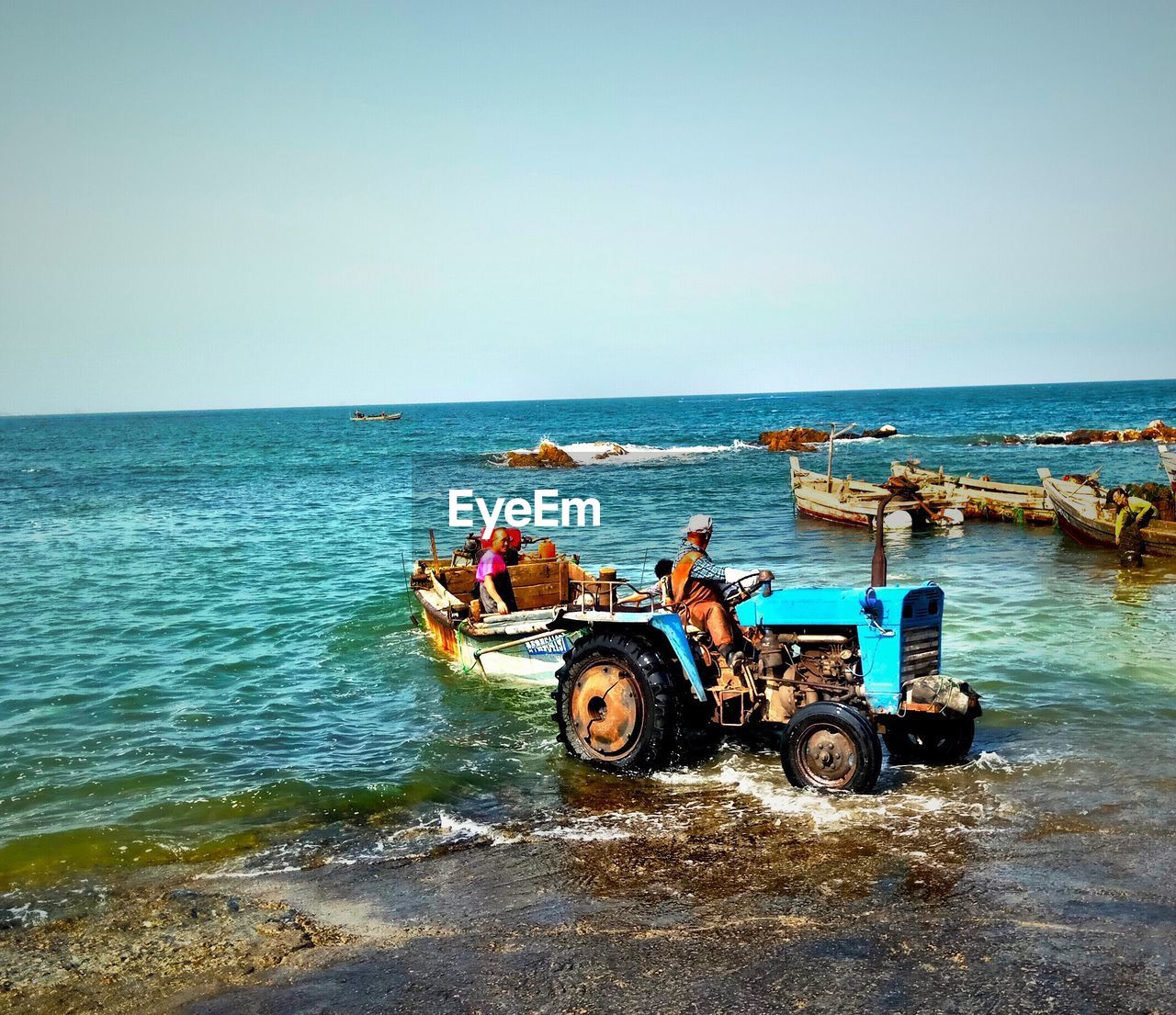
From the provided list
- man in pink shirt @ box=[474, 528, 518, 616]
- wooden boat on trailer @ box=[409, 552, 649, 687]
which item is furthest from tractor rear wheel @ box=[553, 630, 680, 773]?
man in pink shirt @ box=[474, 528, 518, 616]

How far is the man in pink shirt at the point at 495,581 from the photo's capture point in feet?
42.1

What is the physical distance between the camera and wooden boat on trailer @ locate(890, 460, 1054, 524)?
87.7ft

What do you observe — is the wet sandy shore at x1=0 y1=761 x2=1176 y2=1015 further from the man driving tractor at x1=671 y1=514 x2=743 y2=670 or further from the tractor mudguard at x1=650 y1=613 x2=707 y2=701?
the man driving tractor at x1=671 y1=514 x2=743 y2=670

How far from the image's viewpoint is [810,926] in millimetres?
5703

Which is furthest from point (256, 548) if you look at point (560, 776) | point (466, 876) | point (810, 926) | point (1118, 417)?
point (1118, 417)

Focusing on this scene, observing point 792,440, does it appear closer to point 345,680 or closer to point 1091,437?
point 1091,437

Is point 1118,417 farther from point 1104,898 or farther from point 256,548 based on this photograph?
point 1104,898

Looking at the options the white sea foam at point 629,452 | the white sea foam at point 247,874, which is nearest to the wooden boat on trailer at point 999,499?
the white sea foam at point 247,874

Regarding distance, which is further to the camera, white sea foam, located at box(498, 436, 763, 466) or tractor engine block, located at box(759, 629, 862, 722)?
white sea foam, located at box(498, 436, 763, 466)

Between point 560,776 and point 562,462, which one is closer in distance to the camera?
point 560,776

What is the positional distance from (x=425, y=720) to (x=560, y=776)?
2.75m

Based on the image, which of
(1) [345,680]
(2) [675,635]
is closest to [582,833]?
(2) [675,635]

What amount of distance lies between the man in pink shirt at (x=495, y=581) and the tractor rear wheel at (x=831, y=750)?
18.1ft

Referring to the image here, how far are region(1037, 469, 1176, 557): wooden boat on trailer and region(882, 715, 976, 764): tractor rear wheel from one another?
13.8 metres
